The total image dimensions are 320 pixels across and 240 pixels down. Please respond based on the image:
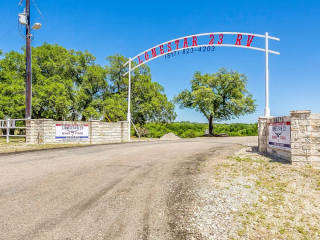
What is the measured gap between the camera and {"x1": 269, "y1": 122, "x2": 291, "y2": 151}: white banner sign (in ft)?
28.9

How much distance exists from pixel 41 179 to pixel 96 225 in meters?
3.46

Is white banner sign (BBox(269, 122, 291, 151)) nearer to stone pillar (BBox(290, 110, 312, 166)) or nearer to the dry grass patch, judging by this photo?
stone pillar (BBox(290, 110, 312, 166))

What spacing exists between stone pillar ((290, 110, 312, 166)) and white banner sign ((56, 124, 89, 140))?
1359 centimetres

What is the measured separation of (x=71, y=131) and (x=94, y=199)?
40.5ft

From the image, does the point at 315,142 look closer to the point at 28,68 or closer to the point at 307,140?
the point at 307,140

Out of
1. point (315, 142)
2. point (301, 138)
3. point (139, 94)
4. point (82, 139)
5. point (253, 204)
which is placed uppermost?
point (139, 94)

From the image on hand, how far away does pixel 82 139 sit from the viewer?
1688 centimetres

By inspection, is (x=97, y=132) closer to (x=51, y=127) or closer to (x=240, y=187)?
(x=51, y=127)

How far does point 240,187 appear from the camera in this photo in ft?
19.5

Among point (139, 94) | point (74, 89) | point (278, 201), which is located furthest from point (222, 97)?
point (278, 201)

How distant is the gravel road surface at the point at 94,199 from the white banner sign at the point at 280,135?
364 cm

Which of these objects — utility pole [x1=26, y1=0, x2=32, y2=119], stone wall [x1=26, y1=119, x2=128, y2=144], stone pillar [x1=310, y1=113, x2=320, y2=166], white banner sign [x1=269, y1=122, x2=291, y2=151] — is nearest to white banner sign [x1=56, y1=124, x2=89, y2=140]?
stone wall [x1=26, y1=119, x2=128, y2=144]

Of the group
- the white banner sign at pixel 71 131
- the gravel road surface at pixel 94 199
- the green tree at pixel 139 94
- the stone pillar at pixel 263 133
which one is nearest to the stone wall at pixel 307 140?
the stone pillar at pixel 263 133

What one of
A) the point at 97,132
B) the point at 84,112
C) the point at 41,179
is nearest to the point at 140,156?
the point at 41,179
